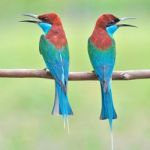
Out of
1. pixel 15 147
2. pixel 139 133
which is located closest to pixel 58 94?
pixel 15 147

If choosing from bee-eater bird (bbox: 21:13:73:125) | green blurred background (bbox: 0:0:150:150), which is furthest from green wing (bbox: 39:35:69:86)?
green blurred background (bbox: 0:0:150:150)

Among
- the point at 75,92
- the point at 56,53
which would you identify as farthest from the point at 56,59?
the point at 75,92

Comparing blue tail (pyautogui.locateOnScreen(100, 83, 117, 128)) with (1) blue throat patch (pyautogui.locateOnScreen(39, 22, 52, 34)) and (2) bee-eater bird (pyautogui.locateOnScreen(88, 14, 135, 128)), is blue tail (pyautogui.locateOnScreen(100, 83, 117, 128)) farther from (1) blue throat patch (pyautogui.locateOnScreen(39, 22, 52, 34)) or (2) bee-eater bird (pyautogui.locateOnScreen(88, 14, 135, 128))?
(1) blue throat patch (pyautogui.locateOnScreen(39, 22, 52, 34))

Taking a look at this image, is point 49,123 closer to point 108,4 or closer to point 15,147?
point 15,147

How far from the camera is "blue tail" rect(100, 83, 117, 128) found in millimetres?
2031

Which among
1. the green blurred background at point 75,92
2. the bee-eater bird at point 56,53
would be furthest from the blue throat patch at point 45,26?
the green blurred background at point 75,92

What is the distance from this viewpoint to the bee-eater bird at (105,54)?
2.04m

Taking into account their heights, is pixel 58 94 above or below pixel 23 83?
above

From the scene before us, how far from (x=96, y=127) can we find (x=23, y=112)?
0.55m

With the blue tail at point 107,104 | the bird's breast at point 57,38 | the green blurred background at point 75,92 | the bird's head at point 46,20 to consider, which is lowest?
the green blurred background at point 75,92

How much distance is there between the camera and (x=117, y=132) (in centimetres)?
498

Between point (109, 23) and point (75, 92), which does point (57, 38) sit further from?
point (75, 92)

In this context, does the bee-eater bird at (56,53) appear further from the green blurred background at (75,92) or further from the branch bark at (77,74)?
the green blurred background at (75,92)

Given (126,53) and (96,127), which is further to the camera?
(126,53)
